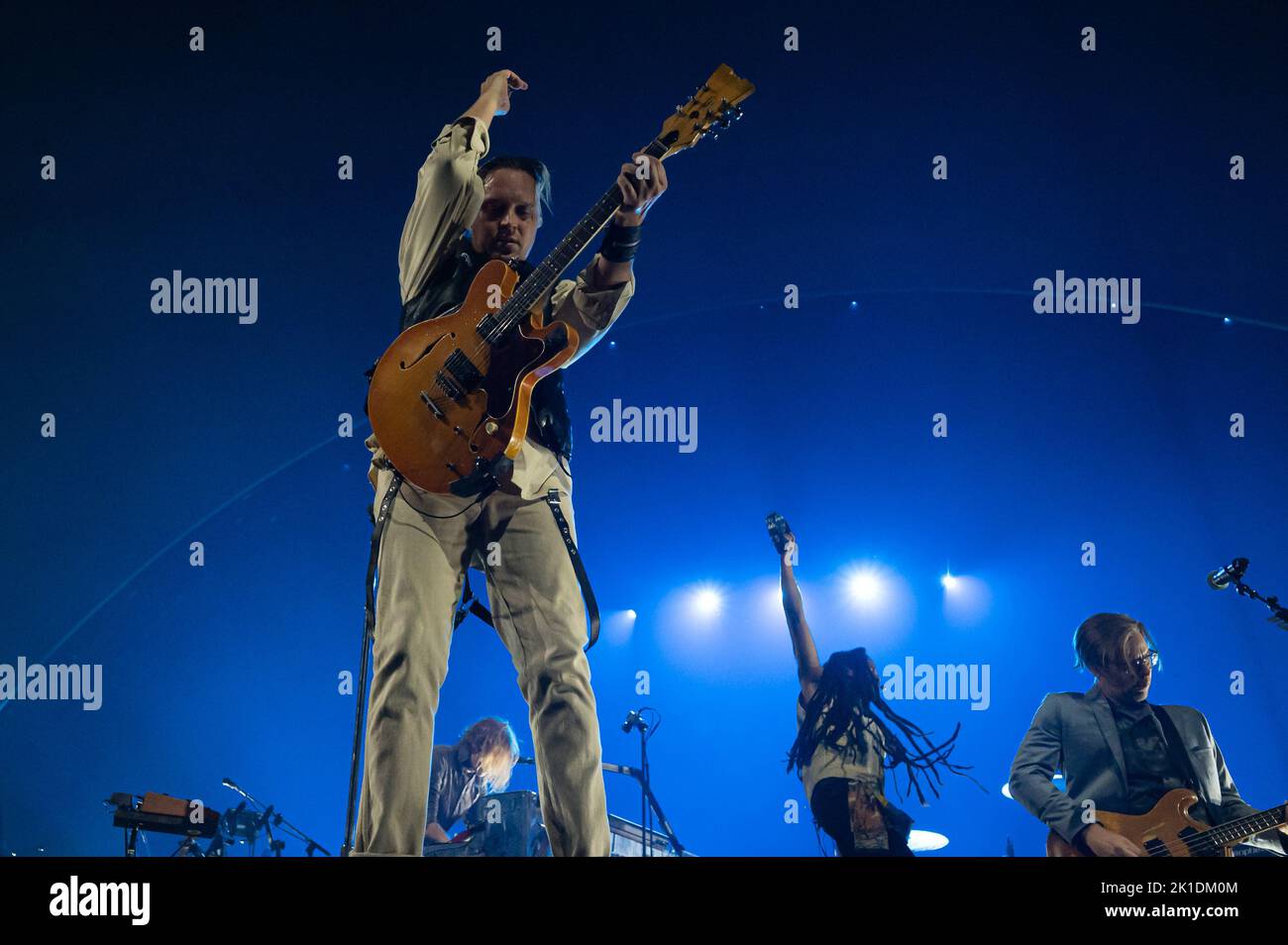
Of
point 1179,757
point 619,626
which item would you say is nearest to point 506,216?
point 619,626

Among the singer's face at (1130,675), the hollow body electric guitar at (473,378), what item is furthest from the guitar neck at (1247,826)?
the hollow body electric guitar at (473,378)

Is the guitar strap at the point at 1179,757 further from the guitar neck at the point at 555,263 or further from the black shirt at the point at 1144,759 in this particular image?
the guitar neck at the point at 555,263

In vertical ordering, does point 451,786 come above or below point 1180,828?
above

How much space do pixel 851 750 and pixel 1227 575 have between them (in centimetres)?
145

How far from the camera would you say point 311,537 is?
14.2 ft

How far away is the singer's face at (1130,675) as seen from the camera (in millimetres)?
3912

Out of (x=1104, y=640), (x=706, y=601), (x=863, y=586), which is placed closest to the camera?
(x=1104, y=640)

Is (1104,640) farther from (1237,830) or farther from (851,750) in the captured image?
(851,750)

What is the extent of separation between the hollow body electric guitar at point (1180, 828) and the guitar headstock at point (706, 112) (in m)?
2.43

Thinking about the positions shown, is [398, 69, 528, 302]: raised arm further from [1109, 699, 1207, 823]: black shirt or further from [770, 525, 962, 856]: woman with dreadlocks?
[1109, 699, 1207, 823]: black shirt

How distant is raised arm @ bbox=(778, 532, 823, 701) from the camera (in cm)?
405

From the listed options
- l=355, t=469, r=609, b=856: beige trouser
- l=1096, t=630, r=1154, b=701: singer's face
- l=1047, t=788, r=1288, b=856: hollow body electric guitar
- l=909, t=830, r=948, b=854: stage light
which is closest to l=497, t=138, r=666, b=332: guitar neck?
l=355, t=469, r=609, b=856: beige trouser

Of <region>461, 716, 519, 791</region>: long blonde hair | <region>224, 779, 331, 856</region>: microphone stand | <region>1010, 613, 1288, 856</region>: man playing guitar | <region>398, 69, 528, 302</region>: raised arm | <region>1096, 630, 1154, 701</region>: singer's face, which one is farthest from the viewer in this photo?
<region>461, 716, 519, 791</region>: long blonde hair

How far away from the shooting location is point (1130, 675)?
3.93 metres
